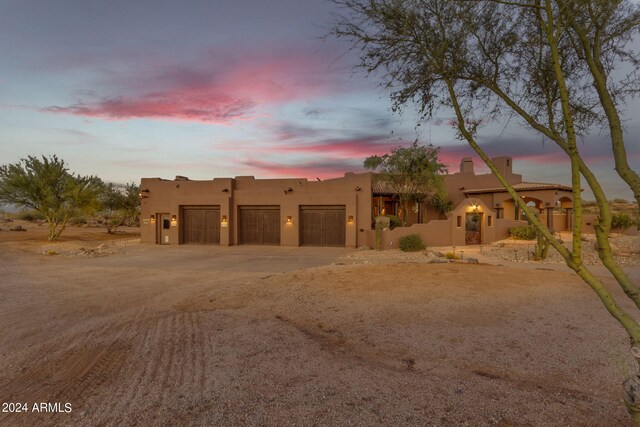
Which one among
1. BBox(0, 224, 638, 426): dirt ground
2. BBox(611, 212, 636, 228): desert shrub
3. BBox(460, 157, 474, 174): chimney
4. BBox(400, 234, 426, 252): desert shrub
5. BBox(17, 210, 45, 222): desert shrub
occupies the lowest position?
BBox(0, 224, 638, 426): dirt ground

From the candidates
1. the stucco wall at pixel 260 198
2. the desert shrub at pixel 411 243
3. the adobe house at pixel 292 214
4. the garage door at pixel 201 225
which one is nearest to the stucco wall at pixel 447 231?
the adobe house at pixel 292 214

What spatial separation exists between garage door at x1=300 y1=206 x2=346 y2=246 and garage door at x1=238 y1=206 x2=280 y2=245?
1921 millimetres

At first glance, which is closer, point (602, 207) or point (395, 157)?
point (602, 207)

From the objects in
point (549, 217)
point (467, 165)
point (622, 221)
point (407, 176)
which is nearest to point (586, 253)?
point (549, 217)

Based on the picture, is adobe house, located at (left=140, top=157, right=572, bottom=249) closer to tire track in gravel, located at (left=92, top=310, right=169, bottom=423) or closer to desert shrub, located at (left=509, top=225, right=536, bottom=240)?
desert shrub, located at (left=509, top=225, right=536, bottom=240)

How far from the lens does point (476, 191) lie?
1196 inches

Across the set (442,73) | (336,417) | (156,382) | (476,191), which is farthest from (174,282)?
(476,191)

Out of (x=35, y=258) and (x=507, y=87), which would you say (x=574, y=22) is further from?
(x=35, y=258)

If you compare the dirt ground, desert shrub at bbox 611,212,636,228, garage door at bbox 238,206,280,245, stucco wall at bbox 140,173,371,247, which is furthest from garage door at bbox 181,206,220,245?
desert shrub at bbox 611,212,636,228

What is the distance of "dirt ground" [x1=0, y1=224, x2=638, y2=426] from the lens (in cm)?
380

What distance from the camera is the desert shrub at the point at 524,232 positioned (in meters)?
22.7

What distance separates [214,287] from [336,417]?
22.9 feet

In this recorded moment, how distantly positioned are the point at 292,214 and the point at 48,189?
1771 centimetres

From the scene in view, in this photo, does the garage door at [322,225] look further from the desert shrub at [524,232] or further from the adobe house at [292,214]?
the desert shrub at [524,232]
